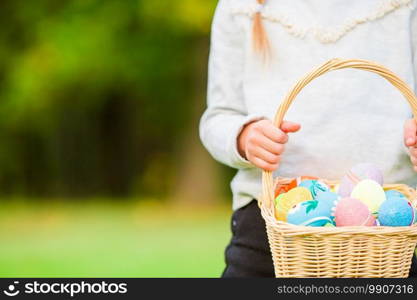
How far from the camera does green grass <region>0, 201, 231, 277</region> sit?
659 centimetres

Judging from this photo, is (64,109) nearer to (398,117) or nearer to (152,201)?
(152,201)

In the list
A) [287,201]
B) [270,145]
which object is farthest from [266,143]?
[287,201]

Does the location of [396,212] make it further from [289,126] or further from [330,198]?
[289,126]

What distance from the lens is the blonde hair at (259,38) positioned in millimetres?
2379

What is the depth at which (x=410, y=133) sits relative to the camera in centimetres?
206

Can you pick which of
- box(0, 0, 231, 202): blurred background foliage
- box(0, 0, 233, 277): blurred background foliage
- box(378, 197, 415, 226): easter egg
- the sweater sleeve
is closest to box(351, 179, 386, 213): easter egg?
box(378, 197, 415, 226): easter egg

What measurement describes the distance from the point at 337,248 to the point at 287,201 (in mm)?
207

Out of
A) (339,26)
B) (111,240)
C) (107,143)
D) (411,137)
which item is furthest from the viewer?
(107,143)

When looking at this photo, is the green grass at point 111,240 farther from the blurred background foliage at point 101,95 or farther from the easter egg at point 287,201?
the easter egg at point 287,201

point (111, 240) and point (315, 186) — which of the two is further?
point (111, 240)

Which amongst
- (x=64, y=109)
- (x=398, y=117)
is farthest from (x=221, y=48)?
(x=64, y=109)

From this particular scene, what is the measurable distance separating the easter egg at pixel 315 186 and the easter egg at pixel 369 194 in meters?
0.09

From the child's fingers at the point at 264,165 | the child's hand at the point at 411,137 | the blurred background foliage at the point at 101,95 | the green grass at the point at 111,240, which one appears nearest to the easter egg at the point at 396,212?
the child's hand at the point at 411,137

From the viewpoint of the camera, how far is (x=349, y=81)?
92.0 inches
